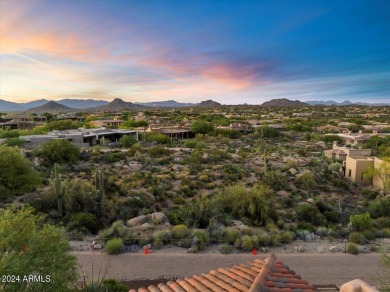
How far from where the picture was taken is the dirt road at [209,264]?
1099 centimetres

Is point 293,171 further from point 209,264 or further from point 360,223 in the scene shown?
point 209,264

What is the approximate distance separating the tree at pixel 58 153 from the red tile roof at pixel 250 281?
26654mm

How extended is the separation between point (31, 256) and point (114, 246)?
6.11 metres

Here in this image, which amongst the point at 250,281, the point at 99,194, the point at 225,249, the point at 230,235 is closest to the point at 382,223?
the point at 230,235

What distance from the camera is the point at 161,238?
13.6 metres

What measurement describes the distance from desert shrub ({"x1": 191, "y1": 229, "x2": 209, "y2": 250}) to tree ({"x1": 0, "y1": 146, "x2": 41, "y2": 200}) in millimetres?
12528

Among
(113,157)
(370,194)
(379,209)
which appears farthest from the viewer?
(113,157)

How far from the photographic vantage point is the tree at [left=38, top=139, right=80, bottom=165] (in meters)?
30.1

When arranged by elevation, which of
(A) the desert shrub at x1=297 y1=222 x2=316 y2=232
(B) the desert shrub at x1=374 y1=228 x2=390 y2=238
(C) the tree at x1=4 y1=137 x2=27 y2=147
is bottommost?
(A) the desert shrub at x1=297 y1=222 x2=316 y2=232

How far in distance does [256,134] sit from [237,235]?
1765 inches

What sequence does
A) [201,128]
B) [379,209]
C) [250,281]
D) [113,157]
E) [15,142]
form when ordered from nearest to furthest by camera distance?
[250,281] → [379,209] → [113,157] → [15,142] → [201,128]

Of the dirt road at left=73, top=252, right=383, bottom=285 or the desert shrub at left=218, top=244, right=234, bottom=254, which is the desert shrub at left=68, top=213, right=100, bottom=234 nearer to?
the dirt road at left=73, top=252, right=383, bottom=285

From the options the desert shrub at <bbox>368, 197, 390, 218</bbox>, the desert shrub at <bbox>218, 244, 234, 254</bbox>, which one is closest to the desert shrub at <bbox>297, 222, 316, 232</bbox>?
the desert shrub at <bbox>218, 244, 234, 254</bbox>

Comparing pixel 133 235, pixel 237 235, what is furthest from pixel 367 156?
pixel 133 235
